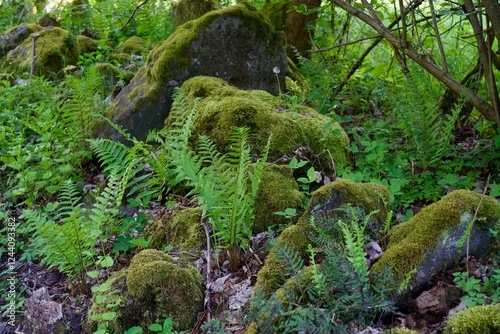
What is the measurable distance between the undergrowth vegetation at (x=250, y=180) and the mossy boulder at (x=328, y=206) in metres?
0.09

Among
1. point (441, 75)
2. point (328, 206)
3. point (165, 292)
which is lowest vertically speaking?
point (165, 292)

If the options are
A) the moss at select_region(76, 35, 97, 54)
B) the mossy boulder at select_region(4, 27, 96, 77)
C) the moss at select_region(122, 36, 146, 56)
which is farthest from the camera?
the moss at select_region(76, 35, 97, 54)

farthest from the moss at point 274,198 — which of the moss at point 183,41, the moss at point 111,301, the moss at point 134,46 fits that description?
the moss at point 134,46

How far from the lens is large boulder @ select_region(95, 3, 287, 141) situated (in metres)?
5.50

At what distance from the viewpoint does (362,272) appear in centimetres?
238

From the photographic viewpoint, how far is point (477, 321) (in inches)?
84.5

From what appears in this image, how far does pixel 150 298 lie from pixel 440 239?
178 cm

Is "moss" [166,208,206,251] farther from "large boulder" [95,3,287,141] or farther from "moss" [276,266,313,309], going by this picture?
"large boulder" [95,3,287,141]

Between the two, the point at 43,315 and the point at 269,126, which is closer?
the point at 43,315

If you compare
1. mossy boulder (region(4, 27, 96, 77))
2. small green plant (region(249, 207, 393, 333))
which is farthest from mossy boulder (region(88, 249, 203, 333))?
mossy boulder (region(4, 27, 96, 77))

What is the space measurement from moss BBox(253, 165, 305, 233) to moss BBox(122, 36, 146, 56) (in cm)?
504

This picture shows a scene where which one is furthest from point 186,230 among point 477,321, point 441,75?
point 441,75

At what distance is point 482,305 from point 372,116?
3.89m

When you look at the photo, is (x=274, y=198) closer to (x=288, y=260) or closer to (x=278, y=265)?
(x=278, y=265)
